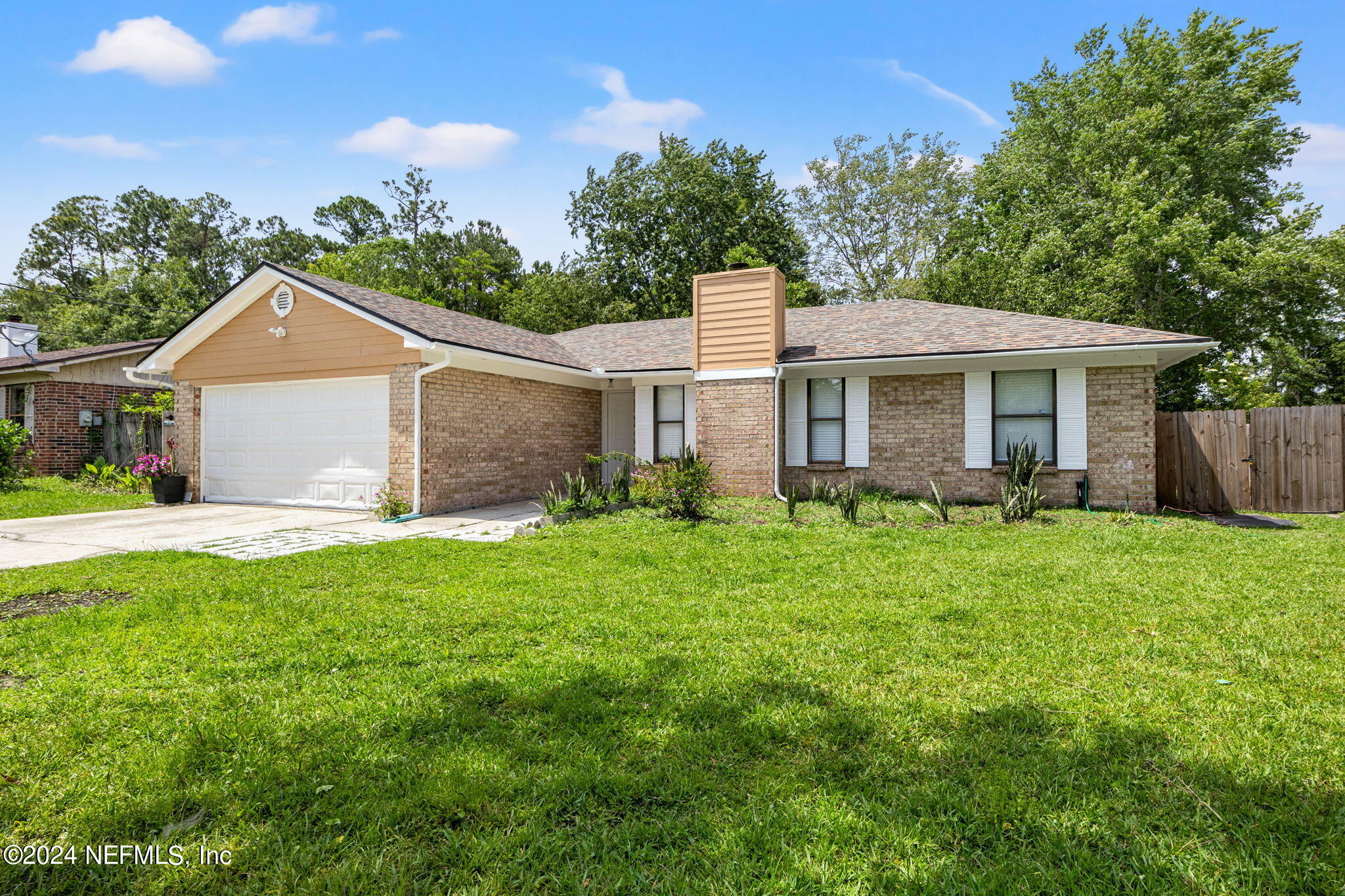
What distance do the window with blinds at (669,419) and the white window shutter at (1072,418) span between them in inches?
274

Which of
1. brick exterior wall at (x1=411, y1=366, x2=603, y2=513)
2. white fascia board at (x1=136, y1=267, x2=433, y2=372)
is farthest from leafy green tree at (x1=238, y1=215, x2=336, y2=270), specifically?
brick exterior wall at (x1=411, y1=366, x2=603, y2=513)

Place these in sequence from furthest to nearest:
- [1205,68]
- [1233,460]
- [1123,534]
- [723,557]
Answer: [1205,68], [1233,460], [1123,534], [723,557]

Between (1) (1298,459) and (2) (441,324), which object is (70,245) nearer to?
(2) (441,324)

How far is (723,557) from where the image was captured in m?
7.11

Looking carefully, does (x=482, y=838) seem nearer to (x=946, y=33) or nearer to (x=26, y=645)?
(x=26, y=645)

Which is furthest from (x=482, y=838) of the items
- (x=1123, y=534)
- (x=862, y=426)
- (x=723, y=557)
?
(x=862, y=426)

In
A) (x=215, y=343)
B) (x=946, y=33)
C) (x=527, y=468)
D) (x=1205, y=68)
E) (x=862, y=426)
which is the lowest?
(x=527, y=468)

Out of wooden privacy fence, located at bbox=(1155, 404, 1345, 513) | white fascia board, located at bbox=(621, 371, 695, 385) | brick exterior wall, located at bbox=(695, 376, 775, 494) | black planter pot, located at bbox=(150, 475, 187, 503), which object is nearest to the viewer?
wooden privacy fence, located at bbox=(1155, 404, 1345, 513)

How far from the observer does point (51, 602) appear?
5.17m

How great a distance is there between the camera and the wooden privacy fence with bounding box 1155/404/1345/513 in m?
11.5

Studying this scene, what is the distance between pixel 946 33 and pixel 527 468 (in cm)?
1145

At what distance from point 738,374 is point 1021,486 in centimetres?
522

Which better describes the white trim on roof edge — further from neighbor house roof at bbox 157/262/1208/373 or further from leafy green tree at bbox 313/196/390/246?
leafy green tree at bbox 313/196/390/246

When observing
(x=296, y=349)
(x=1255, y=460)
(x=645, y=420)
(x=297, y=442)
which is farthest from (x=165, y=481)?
(x=1255, y=460)
